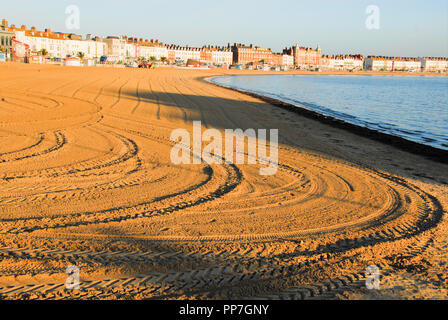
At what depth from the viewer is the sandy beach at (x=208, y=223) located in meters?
3.86

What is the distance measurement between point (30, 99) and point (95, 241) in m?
15.3

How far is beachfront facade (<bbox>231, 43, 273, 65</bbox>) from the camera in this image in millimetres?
194425

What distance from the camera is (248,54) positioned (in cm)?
19588

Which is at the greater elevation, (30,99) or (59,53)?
(59,53)

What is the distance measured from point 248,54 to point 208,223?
652 ft

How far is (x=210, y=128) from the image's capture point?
13.3m

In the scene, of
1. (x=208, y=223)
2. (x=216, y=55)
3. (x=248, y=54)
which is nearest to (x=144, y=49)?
(x=216, y=55)

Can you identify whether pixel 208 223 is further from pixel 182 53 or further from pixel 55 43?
pixel 182 53

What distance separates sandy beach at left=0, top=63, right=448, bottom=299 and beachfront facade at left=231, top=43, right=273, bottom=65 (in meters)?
191

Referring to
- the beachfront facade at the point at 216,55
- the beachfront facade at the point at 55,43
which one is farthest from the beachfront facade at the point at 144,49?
the beachfront facade at the point at 216,55

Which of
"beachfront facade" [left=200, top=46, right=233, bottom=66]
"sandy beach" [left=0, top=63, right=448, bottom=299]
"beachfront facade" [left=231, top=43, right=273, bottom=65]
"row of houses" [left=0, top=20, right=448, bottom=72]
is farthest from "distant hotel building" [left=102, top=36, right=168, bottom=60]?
"sandy beach" [left=0, top=63, right=448, bottom=299]

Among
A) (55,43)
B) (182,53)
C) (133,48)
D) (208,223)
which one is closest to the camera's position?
(208,223)
